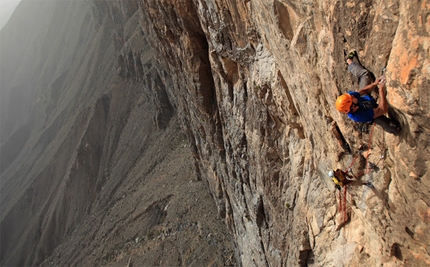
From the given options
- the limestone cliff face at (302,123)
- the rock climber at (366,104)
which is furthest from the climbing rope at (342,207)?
the rock climber at (366,104)

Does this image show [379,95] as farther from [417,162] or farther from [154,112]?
[154,112]

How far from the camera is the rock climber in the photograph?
16.3ft

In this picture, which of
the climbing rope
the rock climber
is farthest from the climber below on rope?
the rock climber

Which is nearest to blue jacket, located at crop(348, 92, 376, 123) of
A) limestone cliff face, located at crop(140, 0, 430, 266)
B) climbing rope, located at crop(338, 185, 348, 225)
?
limestone cliff face, located at crop(140, 0, 430, 266)

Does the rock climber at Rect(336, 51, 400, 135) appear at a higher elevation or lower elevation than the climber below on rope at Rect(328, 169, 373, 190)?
higher

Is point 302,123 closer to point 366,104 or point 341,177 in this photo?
point 341,177

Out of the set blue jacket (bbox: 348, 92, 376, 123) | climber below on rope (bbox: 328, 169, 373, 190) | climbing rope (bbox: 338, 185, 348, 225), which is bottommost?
climbing rope (bbox: 338, 185, 348, 225)

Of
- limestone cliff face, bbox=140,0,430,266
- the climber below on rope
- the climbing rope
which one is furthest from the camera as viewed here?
the climbing rope

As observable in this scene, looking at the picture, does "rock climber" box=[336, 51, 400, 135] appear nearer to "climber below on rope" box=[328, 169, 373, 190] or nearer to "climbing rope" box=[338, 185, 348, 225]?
"climber below on rope" box=[328, 169, 373, 190]

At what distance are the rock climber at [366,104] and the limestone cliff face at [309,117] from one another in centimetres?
13

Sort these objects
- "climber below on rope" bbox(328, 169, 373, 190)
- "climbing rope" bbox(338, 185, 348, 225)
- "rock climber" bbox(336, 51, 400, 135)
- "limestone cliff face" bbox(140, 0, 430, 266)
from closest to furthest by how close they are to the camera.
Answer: "limestone cliff face" bbox(140, 0, 430, 266) → "rock climber" bbox(336, 51, 400, 135) → "climber below on rope" bbox(328, 169, 373, 190) → "climbing rope" bbox(338, 185, 348, 225)

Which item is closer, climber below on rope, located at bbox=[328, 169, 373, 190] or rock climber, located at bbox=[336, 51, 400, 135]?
rock climber, located at bbox=[336, 51, 400, 135]

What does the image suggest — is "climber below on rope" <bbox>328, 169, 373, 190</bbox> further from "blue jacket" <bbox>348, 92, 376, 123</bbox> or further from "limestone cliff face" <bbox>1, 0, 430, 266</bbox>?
"blue jacket" <bbox>348, 92, 376, 123</bbox>

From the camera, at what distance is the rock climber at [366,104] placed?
4.98 m
